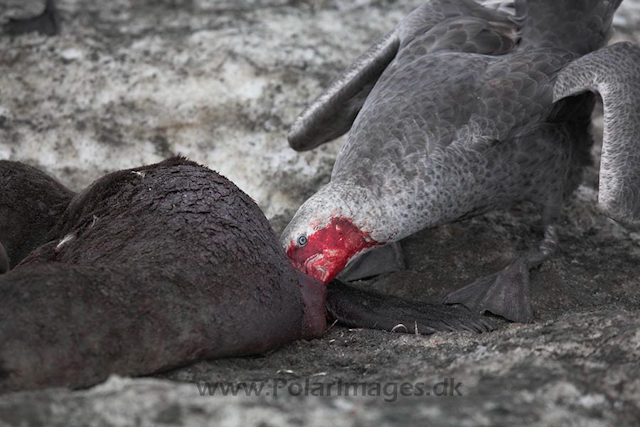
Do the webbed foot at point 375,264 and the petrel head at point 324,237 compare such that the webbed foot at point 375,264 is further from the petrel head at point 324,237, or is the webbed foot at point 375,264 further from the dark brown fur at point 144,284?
the dark brown fur at point 144,284

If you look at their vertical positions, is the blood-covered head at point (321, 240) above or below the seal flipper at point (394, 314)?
above

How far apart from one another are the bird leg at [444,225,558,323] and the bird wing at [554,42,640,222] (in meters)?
0.57

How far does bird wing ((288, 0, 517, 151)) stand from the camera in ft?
15.2

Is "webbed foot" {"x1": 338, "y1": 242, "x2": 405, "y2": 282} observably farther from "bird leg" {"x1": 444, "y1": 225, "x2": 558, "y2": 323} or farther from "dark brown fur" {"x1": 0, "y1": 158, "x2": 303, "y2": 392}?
"dark brown fur" {"x1": 0, "y1": 158, "x2": 303, "y2": 392}

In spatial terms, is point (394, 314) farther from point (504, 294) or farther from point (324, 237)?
point (504, 294)

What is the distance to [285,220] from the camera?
490cm

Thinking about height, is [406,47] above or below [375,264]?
above

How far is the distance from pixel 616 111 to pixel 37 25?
181 inches

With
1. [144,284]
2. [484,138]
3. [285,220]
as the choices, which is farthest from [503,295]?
[144,284]

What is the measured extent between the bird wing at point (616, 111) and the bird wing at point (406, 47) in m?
0.62

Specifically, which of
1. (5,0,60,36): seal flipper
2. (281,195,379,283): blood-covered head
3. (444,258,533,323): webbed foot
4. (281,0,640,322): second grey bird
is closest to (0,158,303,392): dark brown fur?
(281,195,379,283): blood-covered head

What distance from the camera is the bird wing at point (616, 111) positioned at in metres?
3.85

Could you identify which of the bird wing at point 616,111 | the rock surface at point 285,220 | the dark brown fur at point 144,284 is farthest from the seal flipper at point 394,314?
the bird wing at point 616,111

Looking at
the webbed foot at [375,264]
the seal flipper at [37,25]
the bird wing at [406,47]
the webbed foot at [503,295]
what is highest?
the seal flipper at [37,25]
